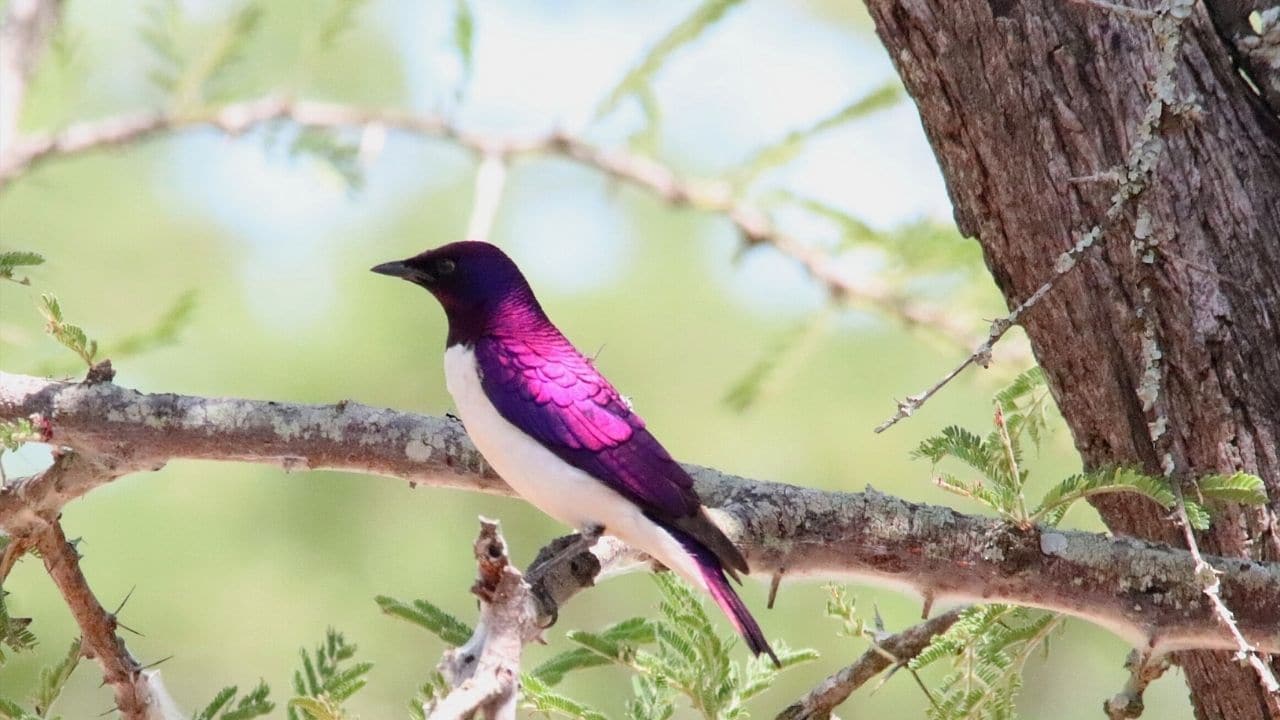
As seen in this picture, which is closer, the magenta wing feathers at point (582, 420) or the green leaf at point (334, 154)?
the magenta wing feathers at point (582, 420)

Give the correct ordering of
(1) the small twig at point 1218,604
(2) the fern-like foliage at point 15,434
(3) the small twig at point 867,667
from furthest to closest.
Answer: (3) the small twig at point 867,667 → (2) the fern-like foliage at point 15,434 → (1) the small twig at point 1218,604

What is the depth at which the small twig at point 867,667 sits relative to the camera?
151 inches

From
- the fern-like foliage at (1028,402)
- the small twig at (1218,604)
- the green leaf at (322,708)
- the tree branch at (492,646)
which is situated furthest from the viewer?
the fern-like foliage at (1028,402)

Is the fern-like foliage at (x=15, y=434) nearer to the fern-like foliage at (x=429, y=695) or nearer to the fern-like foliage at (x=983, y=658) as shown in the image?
the fern-like foliage at (x=429, y=695)

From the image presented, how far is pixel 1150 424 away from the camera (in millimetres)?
3441

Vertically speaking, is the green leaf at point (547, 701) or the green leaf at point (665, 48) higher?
the green leaf at point (665, 48)

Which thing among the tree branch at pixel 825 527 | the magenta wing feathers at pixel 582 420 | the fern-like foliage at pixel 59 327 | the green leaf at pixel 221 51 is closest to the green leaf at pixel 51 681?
the tree branch at pixel 825 527

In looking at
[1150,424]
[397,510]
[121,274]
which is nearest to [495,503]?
A: [397,510]

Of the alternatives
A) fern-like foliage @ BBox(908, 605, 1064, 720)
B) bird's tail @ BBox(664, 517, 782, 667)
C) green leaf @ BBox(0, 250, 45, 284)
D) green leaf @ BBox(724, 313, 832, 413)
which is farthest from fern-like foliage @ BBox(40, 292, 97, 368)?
green leaf @ BBox(724, 313, 832, 413)

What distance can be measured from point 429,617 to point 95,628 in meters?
0.83

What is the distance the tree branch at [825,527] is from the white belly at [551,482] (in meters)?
0.19

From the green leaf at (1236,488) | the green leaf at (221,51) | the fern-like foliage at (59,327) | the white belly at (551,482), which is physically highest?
the green leaf at (221,51)

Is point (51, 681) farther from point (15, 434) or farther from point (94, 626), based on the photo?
point (15, 434)

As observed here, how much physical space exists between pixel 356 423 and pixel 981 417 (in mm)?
5409
